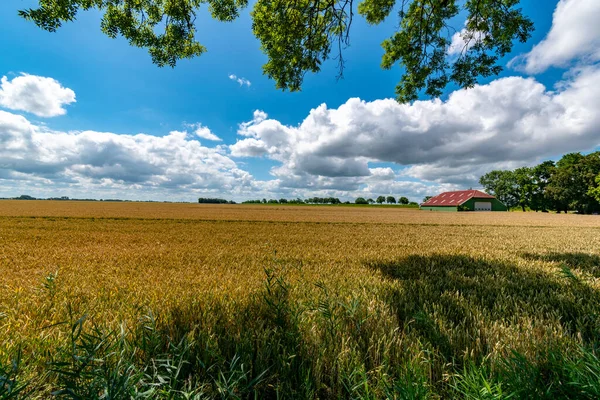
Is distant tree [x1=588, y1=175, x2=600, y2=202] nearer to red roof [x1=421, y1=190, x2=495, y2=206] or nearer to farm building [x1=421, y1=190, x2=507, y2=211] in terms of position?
farm building [x1=421, y1=190, x2=507, y2=211]

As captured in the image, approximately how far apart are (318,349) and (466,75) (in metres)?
9.18

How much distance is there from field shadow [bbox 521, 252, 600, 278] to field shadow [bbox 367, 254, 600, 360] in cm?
162

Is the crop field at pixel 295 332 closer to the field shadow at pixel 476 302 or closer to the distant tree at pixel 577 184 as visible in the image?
the field shadow at pixel 476 302

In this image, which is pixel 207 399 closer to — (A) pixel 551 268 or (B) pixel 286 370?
(B) pixel 286 370

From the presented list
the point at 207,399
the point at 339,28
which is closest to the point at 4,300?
the point at 207,399

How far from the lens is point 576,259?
6066 mm

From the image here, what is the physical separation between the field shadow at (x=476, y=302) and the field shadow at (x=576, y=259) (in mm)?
1618

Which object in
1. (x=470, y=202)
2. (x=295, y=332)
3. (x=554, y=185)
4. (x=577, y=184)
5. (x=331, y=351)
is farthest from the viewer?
(x=470, y=202)

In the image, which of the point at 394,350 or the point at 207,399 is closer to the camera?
the point at 207,399

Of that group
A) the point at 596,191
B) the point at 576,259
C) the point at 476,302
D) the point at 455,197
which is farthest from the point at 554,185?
the point at 476,302

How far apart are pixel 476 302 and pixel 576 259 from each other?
5.92m

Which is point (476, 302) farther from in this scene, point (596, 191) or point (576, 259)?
point (596, 191)

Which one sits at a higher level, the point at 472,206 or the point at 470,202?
the point at 470,202

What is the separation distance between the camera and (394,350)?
2.02m
